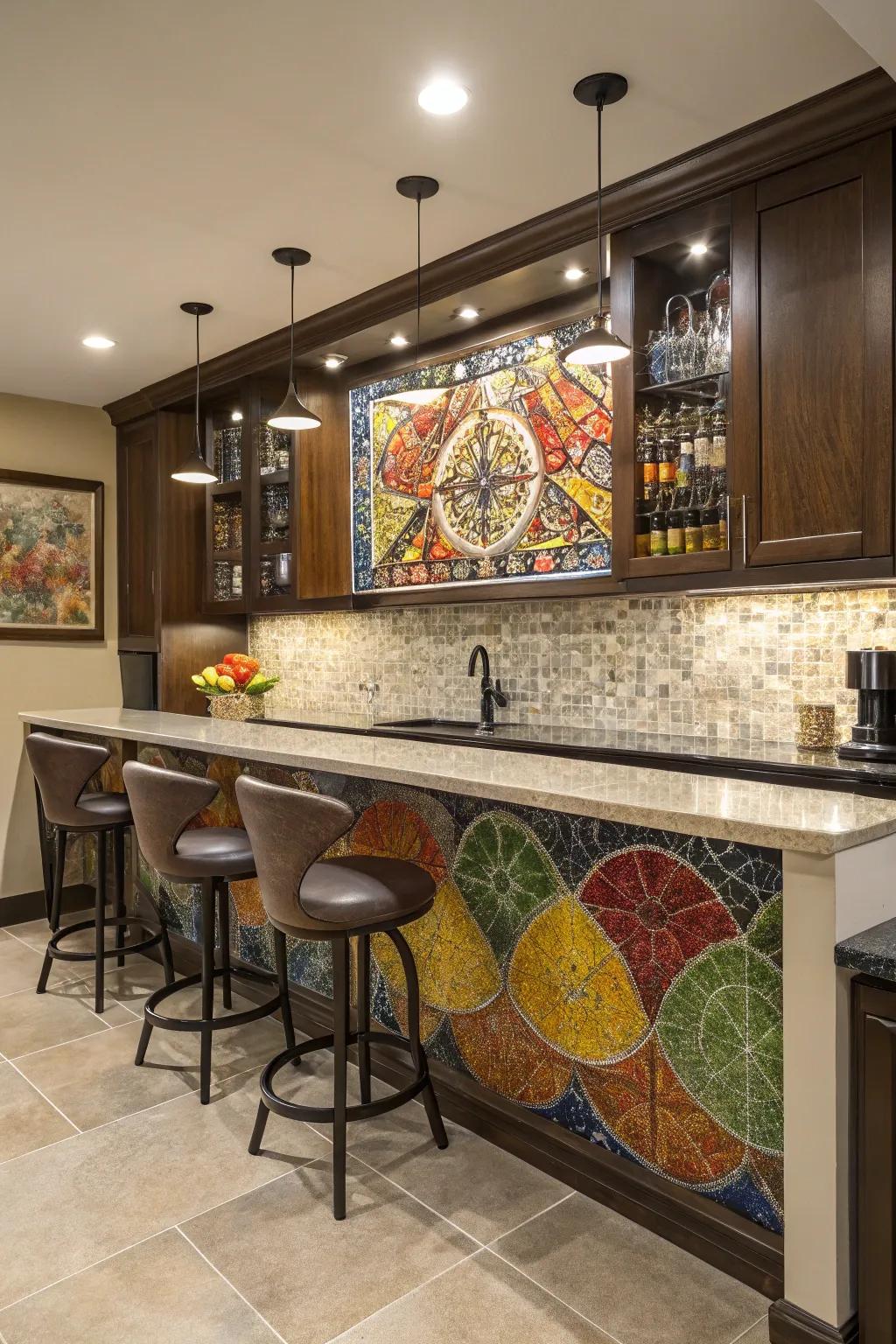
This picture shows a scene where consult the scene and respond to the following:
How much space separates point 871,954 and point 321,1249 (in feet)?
4.37

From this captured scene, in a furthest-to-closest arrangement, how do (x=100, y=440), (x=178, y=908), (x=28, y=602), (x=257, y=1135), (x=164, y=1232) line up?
(x=100, y=440), (x=28, y=602), (x=178, y=908), (x=257, y=1135), (x=164, y=1232)

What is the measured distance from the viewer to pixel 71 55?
7.23 feet

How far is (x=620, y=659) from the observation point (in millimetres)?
3695

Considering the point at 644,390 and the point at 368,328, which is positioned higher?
the point at 368,328

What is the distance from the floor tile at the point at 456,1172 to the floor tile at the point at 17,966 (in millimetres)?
1650

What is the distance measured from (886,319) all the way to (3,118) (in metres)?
2.39

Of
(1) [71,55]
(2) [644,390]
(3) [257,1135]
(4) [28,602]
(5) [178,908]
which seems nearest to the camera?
(1) [71,55]

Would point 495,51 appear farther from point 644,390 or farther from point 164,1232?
point 164,1232

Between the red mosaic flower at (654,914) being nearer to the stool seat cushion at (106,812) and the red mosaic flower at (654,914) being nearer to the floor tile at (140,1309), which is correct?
the floor tile at (140,1309)

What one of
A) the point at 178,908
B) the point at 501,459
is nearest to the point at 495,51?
the point at 501,459

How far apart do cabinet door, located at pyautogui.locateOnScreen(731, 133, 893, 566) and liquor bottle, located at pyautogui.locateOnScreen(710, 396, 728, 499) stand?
9 centimetres

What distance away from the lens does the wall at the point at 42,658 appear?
16.1 ft

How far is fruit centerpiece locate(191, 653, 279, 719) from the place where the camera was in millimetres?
4418

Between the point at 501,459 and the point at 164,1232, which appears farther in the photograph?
the point at 501,459
